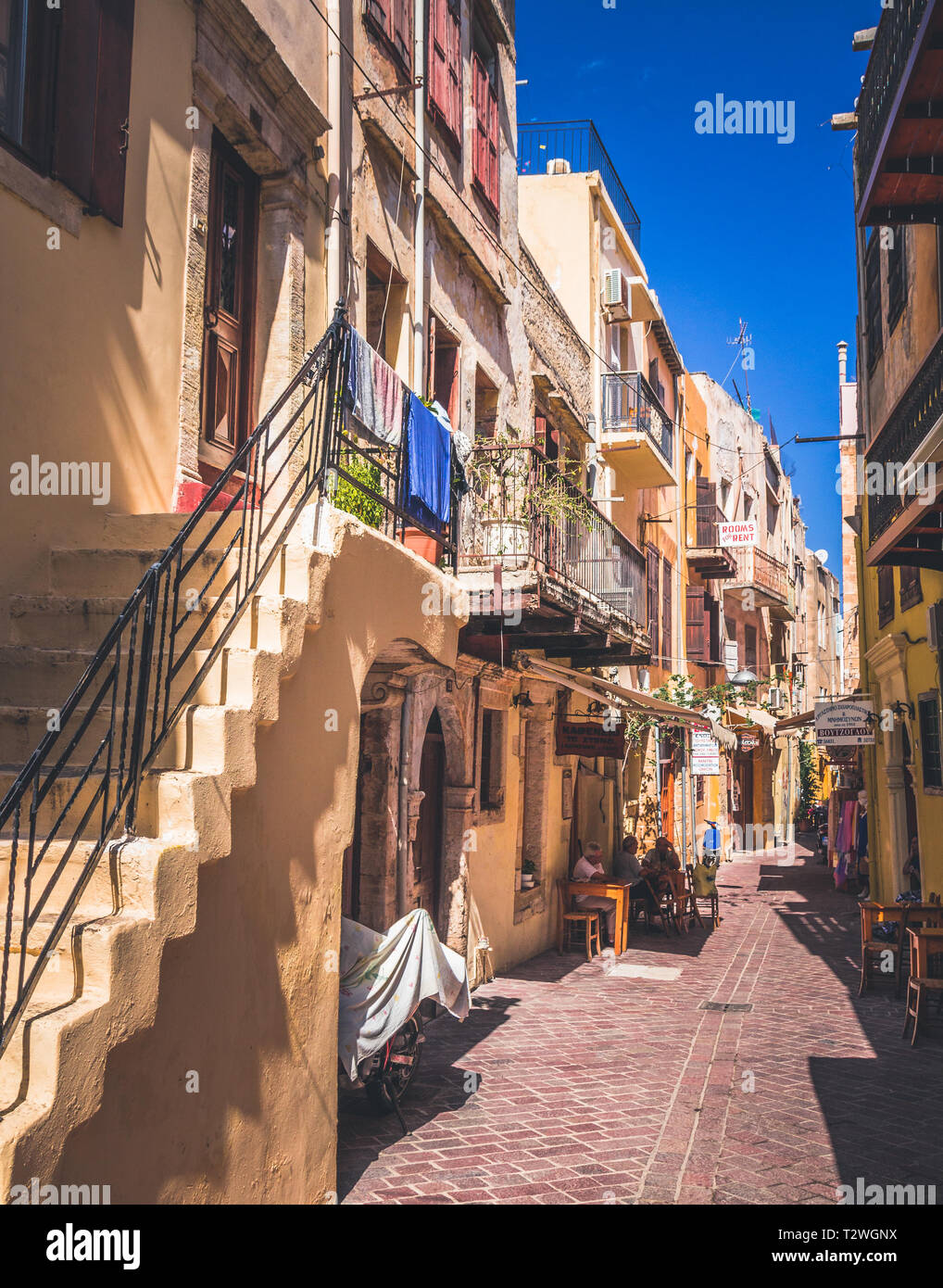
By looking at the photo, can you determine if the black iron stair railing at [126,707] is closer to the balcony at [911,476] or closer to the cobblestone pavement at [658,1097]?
the cobblestone pavement at [658,1097]

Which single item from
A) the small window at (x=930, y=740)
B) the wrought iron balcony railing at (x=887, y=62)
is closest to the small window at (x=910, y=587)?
the small window at (x=930, y=740)

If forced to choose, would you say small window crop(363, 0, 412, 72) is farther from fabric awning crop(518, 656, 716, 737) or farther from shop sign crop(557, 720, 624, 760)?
shop sign crop(557, 720, 624, 760)

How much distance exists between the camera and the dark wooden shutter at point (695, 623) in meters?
27.4

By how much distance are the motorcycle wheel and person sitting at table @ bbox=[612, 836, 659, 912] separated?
9.01m

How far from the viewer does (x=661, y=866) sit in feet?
56.3

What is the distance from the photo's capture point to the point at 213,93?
7246 mm

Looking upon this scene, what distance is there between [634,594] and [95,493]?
1017cm

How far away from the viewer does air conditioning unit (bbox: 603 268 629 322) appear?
61.9ft

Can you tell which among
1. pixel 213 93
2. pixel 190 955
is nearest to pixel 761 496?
pixel 213 93

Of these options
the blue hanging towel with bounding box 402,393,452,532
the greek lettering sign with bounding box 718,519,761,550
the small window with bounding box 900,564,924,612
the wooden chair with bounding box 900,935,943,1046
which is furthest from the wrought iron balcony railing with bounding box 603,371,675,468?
the wooden chair with bounding box 900,935,943,1046

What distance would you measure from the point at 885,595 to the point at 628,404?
18.8 feet

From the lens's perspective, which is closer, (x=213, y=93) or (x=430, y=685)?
(x=213, y=93)

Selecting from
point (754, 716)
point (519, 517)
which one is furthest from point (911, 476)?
point (754, 716)
